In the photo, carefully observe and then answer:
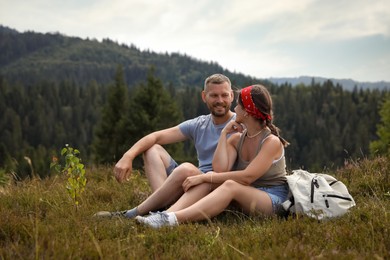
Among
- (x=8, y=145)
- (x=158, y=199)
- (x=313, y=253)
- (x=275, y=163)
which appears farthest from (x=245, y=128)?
(x=8, y=145)

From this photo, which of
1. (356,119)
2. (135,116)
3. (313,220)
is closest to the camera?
(313,220)

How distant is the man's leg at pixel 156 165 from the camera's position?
630 cm

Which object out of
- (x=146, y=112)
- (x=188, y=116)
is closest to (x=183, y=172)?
(x=146, y=112)

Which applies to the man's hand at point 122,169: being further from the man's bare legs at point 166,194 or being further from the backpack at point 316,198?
the backpack at point 316,198

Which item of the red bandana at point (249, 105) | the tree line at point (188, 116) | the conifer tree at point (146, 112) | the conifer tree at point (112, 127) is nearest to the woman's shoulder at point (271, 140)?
the red bandana at point (249, 105)

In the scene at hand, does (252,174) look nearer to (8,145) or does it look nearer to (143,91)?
(143,91)

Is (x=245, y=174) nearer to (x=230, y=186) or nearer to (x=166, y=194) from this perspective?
(x=230, y=186)

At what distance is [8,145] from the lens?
367 ft

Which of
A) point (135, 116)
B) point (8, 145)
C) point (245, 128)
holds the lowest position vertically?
point (8, 145)

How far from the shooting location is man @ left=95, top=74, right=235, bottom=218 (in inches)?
223

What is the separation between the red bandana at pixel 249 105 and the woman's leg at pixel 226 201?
0.89m

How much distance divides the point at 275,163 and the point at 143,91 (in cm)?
3106

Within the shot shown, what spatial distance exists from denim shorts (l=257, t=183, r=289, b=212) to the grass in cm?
32

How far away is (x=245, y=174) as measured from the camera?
5.20 m
